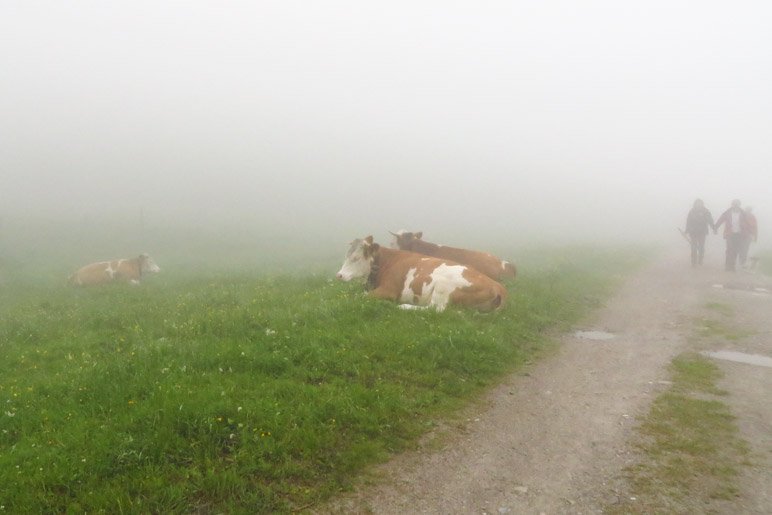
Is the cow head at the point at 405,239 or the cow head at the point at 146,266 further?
the cow head at the point at 146,266

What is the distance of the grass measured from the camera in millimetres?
5727

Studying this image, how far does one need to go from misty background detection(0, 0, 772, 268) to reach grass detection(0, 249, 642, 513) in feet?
62.4

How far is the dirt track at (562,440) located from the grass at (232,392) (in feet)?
1.51

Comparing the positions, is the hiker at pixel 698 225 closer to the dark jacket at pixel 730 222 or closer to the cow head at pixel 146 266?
the dark jacket at pixel 730 222

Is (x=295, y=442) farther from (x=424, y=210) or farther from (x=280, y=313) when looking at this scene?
(x=424, y=210)

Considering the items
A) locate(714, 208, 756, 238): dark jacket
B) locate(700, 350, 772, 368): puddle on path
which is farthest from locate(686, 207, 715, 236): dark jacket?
locate(700, 350, 772, 368): puddle on path

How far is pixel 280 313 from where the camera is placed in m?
11.5

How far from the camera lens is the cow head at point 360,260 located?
1520cm

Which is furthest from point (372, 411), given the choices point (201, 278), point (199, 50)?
point (199, 50)

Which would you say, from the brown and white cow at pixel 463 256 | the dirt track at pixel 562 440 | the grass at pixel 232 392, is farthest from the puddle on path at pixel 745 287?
the grass at pixel 232 392

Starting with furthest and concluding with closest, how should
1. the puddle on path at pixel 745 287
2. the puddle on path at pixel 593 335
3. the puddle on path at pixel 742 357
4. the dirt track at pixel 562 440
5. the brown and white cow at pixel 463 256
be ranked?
the puddle on path at pixel 745 287 → the brown and white cow at pixel 463 256 → the puddle on path at pixel 593 335 → the puddle on path at pixel 742 357 → the dirt track at pixel 562 440

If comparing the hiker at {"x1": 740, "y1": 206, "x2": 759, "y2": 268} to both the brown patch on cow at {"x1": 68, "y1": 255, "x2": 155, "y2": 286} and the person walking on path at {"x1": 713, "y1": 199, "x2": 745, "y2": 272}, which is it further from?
the brown patch on cow at {"x1": 68, "y1": 255, "x2": 155, "y2": 286}

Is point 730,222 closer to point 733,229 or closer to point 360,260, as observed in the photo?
point 733,229

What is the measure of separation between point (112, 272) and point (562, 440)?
18996mm
